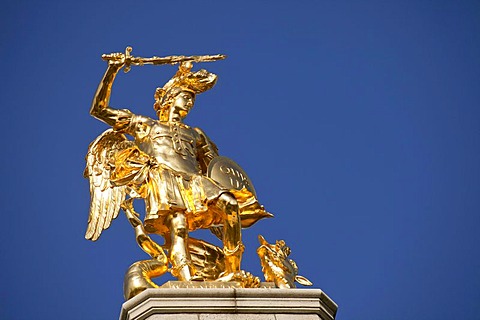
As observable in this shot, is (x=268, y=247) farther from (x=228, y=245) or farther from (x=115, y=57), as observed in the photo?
(x=115, y=57)

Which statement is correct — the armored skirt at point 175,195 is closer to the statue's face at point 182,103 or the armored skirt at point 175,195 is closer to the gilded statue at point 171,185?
the gilded statue at point 171,185

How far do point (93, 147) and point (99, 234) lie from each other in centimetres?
109

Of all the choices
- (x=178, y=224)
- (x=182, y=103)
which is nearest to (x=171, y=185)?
(x=178, y=224)

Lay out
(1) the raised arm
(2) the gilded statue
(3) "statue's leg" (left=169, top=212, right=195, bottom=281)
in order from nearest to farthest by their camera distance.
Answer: (3) "statue's leg" (left=169, top=212, right=195, bottom=281)
(2) the gilded statue
(1) the raised arm

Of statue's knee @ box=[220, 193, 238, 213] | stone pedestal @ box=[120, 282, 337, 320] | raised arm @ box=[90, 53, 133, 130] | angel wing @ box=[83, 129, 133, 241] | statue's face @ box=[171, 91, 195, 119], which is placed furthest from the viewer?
statue's face @ box=[171, 91, 195, 119]

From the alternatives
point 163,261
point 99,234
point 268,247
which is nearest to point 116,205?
point 99,234

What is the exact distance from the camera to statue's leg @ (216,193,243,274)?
10531 millimetres

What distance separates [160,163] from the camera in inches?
434

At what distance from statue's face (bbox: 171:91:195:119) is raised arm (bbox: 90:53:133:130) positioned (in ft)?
1.69

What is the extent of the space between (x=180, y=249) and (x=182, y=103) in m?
2.03

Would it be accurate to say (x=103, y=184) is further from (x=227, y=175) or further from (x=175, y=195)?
(x=227, y=175)

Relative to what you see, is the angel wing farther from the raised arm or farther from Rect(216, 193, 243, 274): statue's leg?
Rect(216, 193, 243, 274): statue's leg

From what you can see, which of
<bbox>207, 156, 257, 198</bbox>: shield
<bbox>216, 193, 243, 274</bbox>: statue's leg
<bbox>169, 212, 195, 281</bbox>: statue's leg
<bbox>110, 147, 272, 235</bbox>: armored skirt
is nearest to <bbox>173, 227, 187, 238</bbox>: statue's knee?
<bbox>169, 212, 195, 281</bbox>: statue's leg

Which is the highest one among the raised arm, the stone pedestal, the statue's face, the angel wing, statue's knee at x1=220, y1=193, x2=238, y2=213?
the statue's face
